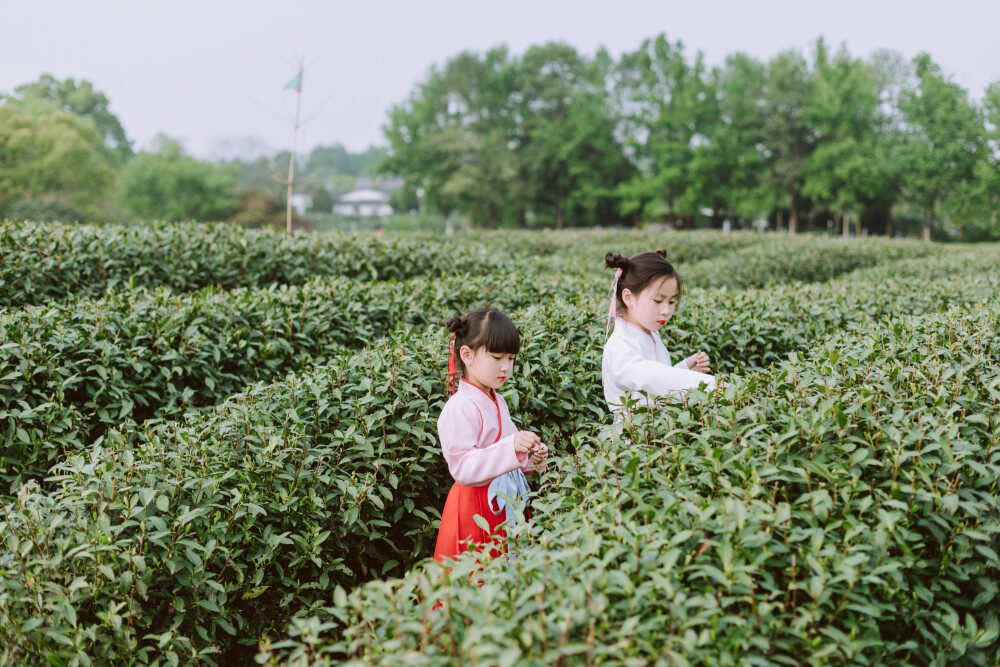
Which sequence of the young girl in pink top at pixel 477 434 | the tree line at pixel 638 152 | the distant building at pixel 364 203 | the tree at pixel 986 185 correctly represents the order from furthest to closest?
the distant building at pixel 364 203 < the tree line at pixel 638 152 < the tree at pixel 986 185 < the young girl in pink top at pixel 477 434

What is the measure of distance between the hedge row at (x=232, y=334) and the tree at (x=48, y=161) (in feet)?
106

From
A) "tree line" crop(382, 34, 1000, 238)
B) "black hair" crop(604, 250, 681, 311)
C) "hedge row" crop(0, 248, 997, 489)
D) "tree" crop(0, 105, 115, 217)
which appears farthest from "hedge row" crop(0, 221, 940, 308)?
"tree" crop(0, 105, 115, 217)

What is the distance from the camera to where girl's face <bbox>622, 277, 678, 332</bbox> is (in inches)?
119

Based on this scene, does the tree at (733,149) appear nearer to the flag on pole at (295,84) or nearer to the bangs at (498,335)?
the flag on pole at (295,84)

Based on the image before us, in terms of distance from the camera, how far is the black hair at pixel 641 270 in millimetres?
Result: 3012

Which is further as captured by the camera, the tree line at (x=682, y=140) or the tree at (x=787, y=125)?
the tree at (x=787, y=125)

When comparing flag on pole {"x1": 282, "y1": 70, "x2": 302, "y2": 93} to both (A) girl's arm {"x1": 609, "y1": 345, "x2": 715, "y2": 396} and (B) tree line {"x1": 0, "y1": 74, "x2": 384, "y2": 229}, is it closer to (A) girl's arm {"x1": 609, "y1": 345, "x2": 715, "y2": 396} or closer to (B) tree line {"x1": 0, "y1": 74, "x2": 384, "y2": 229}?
(B) tree line {"x1": 0, "y1": 74, "x2": 384, "y2": 229}

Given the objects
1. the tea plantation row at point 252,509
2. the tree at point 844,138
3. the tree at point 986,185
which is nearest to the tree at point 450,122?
the tree at point 844,138

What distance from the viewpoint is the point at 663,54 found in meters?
35.1

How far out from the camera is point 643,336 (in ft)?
10.3

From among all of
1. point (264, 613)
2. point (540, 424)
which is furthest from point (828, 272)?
point (264, 613)

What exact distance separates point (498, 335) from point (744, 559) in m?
1.26

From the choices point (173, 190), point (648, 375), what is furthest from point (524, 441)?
point (173, 190)

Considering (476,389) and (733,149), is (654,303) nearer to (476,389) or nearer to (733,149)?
(476,389)
